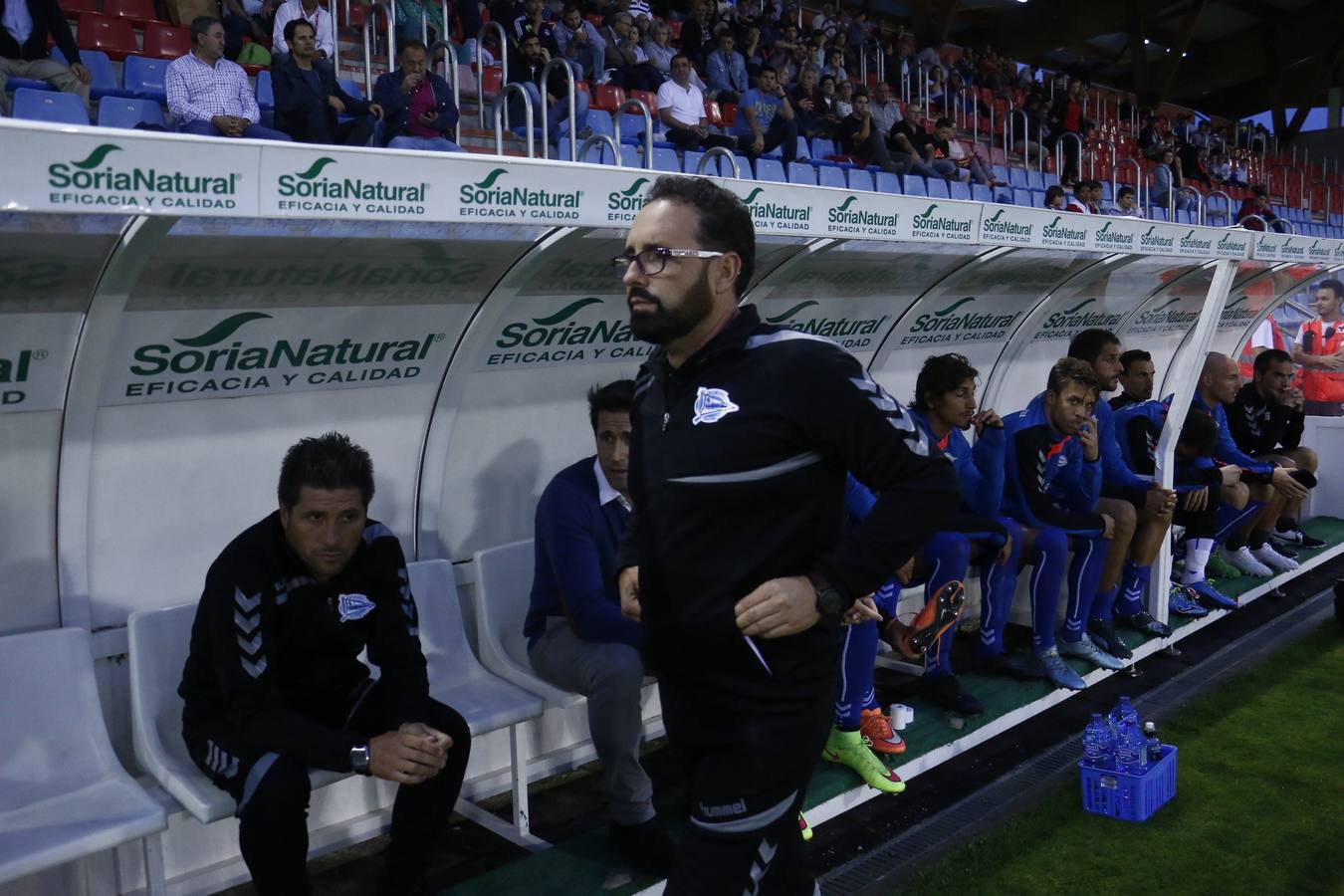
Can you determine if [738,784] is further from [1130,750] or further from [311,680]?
[1130,750]

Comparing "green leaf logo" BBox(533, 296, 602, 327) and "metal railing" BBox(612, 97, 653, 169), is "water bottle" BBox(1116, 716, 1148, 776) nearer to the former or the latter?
"green leaf logo" BBox(533, 296, 602, 327)

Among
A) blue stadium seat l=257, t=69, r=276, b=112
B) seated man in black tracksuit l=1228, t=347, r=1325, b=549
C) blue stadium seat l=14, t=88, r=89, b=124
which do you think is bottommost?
seated man in black tracksuit l=1228, t=347, r=1325, b=549

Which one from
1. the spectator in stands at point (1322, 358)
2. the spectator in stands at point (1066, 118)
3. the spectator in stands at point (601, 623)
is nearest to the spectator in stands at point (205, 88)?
the spectator in stands at point (601, 623)

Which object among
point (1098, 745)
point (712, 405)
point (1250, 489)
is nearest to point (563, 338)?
point (1098, 745)

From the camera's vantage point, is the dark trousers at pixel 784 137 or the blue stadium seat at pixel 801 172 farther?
the dark trousers at pixel 784 137

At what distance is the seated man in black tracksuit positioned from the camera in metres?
7.33

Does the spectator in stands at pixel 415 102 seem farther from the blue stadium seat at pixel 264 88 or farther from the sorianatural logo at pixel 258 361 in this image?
the sorianatural logo at pixel 258 361

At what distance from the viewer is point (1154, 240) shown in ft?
18.7

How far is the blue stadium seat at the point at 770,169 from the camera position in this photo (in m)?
8.79

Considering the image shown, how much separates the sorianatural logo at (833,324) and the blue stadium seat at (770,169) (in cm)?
312

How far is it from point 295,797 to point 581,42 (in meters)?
8.22

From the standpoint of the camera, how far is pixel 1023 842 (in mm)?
3750

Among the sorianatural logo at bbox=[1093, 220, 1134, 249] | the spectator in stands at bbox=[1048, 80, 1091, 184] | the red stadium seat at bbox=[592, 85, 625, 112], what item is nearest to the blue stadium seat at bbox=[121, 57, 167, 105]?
the red stadium seat at bbox=[592, 85, 625, 112]

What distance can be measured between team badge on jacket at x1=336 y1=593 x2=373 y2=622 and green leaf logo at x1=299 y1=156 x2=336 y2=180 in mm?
1157
